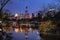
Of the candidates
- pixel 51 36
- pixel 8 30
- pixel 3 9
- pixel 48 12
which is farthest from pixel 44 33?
pixel 3 9

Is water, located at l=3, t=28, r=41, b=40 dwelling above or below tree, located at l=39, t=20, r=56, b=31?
below

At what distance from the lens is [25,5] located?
5.03 meters

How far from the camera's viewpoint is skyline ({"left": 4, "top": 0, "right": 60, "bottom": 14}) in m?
4.93

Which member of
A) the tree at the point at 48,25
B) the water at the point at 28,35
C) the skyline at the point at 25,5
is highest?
the skyline at the point at 25,5

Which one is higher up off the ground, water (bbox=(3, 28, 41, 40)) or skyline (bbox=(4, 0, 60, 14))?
skyline (bbox=(4, 0, 60, 14))

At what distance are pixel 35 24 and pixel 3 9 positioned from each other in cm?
95

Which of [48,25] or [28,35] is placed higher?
[48,25]

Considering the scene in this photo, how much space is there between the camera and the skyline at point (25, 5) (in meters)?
4.93

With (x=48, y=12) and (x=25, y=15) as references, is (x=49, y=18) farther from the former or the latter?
(x=25, y=15)

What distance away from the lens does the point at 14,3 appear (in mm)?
5121

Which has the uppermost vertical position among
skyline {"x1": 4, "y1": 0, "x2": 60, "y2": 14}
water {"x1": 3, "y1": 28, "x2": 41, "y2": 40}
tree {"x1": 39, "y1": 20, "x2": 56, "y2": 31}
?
skyline {"x1": 4, "y1": 0, "x2": 60, "y2": 14}

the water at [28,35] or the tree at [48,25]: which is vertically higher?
the tree at [48,25]

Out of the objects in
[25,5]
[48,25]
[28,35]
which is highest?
[25,5]

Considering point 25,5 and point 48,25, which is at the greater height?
point 25,5
